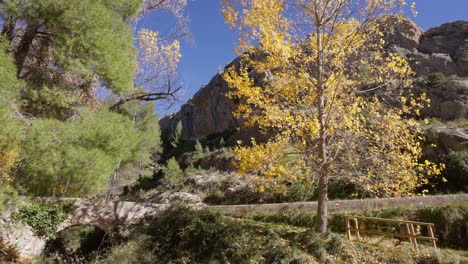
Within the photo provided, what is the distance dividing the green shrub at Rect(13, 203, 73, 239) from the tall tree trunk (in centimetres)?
507

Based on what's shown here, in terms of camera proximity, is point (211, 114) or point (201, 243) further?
point (211, 114)

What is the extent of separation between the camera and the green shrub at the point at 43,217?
859 cm

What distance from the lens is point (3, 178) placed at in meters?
4.95

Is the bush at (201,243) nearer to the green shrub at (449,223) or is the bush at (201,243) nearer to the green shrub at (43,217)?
the green shrub at (43,217)

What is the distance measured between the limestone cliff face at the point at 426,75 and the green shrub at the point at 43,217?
591 cm

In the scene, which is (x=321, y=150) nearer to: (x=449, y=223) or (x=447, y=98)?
(x=449, y=223)

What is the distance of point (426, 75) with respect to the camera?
27328mm

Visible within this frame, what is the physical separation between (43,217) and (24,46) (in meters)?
5.78

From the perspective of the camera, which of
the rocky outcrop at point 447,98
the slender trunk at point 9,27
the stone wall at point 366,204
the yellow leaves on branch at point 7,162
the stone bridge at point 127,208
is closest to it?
the yellow leaves on branch at point 7,162

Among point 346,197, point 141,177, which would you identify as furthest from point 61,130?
point 141,177

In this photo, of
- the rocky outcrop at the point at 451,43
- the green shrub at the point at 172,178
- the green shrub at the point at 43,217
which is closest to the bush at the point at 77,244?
the green shrub at the point at 43,217

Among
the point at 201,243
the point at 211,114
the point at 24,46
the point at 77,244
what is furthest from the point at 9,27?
the point at 211,114

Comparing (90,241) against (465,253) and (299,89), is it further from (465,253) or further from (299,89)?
(465,253)

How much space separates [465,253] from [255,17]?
838 cm
